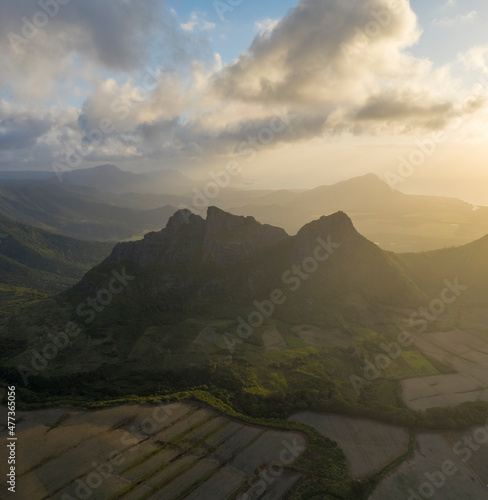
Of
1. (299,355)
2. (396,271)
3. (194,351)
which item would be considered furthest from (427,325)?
(194,351)

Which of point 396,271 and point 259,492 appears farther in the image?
point 396,271

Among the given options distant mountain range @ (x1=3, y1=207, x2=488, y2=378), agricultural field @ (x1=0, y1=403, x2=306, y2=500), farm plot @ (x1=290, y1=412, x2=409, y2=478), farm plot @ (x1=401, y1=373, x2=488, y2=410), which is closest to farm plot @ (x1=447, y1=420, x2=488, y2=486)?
farm plot @ (x1=401, y1=373, x2=488, y2=410)

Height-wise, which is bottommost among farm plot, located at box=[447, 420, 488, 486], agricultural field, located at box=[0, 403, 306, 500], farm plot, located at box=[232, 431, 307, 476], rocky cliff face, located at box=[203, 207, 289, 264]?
farm plot, located at box=[447, 420, 488, 486]

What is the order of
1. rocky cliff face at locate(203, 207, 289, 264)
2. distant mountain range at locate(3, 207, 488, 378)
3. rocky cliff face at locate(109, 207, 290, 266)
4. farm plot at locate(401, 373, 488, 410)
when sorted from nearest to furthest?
1. farm plot at locate(401, 373, 488, 410)
2. distant mountain range at locate(3, 207, 488, 378)
3. rocky cliff face at locate(203, 207, 289, 264)
4. rocky cliff face at locate(109, 207, 290, 266)

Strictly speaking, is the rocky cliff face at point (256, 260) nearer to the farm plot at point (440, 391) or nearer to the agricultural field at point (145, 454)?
the farm plot at point (440, 391)

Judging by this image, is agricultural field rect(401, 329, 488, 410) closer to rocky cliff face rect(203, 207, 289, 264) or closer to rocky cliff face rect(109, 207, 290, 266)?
rocky cliff face rect(203, 207, 289, 264)

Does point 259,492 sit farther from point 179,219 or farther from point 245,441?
point 179,219

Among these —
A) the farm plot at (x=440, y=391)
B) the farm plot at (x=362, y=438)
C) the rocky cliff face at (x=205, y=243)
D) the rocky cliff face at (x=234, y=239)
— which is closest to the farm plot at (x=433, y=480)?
the farm plot at (x=362, y=438)
